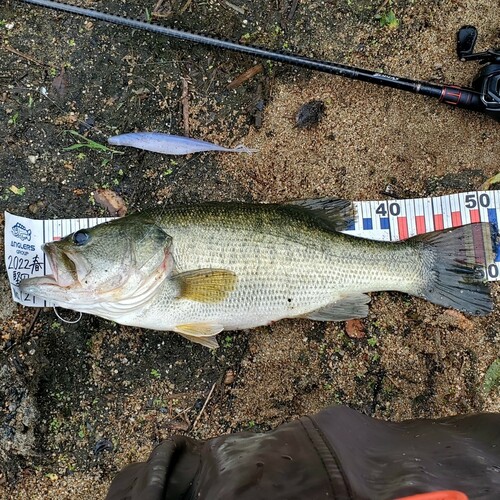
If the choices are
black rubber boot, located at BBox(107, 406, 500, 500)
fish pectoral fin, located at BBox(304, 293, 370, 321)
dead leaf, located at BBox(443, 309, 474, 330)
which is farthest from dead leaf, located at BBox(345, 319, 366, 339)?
black rubber boot, located at BBox(107, 406, 500, 500)

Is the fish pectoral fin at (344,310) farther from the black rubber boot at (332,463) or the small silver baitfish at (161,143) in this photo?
the small silver baitfish at (161,143)

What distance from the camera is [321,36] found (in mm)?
3688

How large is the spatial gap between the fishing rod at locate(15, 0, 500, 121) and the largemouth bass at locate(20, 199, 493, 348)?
2.75 ft

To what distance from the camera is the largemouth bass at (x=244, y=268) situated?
2.99m

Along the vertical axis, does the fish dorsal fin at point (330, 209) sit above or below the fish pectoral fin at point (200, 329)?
above

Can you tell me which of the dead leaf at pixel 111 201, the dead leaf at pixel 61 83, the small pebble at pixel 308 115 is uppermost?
the dead leaf at pixel 61 83

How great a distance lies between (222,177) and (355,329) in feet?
4.63

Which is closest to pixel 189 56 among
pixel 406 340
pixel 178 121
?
pixel 178 121

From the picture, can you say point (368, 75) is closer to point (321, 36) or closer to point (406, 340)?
point (321, 36)

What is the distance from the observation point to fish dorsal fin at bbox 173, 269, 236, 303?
303 cm

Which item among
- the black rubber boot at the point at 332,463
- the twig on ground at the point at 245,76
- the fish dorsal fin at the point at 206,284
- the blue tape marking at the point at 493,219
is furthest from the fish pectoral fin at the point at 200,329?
the blue tape marking at the point at 493,219

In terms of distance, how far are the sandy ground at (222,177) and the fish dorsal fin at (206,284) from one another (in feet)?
1.89

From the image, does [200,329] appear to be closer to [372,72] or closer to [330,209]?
[330,209]

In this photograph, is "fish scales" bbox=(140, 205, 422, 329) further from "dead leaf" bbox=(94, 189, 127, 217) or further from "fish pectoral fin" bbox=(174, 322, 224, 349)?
"dead leaf" bbox=(94, 189, 127, 217)
